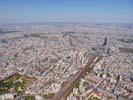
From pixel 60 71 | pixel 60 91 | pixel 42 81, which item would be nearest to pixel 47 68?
pixel 60 71

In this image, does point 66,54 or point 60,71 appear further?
point 66,54

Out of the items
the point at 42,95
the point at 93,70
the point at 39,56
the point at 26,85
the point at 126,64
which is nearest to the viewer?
the point at 42,95

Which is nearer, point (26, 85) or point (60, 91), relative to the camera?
point (60, 91)

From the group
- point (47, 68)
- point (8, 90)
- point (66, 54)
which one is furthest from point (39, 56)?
point (8, 90)

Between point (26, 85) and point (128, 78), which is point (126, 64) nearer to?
point (128, 78)

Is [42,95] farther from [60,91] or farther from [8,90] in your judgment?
[8,90]

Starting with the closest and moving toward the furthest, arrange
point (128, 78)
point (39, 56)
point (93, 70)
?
point (128, 78) → point (93, 70) → point (39, 56)

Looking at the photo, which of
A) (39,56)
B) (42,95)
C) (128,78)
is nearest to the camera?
(42,95)

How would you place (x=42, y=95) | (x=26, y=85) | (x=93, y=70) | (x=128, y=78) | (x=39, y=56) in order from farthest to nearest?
(x=39, y=56) → (x=93, y=70) → (x=128, y=78) → (x=26, y=85) → (x=42, y=95)

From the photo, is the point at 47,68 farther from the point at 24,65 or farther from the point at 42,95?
the point at 42,95
